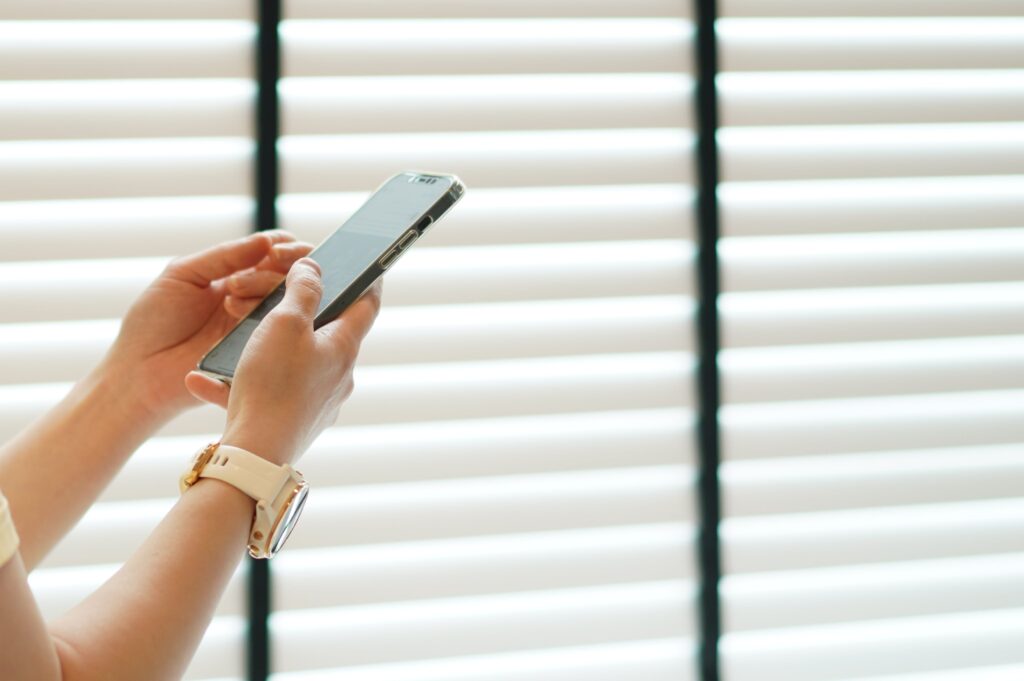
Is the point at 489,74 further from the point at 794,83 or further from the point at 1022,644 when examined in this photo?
the point at 1022,644

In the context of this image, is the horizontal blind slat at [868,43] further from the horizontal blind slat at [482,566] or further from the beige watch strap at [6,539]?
the beige watch strap at [6,539]

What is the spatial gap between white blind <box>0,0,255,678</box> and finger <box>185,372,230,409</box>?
18.9 inches

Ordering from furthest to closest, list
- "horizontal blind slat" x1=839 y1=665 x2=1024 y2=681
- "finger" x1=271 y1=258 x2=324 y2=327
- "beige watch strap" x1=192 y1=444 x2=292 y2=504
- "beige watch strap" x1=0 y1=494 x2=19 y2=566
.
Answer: "horizontal blind slat" x1=839 y1=665 x2=1024 y2=681 < "finger" x1=271 y1=258 x2=324 y2=327 < "beige watch strap" x1=192 y1=444 x2=292 y2=504 < "beige watch strap" x1=0 y1=494 x2=19 y2=566

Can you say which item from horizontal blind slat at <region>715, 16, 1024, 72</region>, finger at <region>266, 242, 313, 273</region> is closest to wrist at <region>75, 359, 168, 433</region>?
finger at <region>266, 242, 313, 273</region>

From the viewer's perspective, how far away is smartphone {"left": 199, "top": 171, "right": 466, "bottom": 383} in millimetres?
1048

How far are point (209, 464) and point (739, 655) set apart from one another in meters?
1.21

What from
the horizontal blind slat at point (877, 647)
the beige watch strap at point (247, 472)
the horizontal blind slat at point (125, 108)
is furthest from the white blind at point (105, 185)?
the horizontal blind slat at point (877, 647)

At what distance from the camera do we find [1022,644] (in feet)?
5.84

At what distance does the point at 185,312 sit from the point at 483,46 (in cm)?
69

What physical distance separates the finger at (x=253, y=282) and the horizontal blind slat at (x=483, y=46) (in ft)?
1.45

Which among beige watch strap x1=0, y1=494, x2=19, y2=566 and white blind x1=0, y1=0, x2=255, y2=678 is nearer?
beige watch strap x1=0, y1=494, x2=19, y2=566

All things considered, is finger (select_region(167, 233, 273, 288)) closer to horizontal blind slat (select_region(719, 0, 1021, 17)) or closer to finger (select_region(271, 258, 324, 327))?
finger (select_region(271, 258, 324, 327))

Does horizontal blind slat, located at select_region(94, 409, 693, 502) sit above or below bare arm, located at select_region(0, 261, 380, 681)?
below

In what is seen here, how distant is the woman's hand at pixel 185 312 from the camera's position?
1129mm
